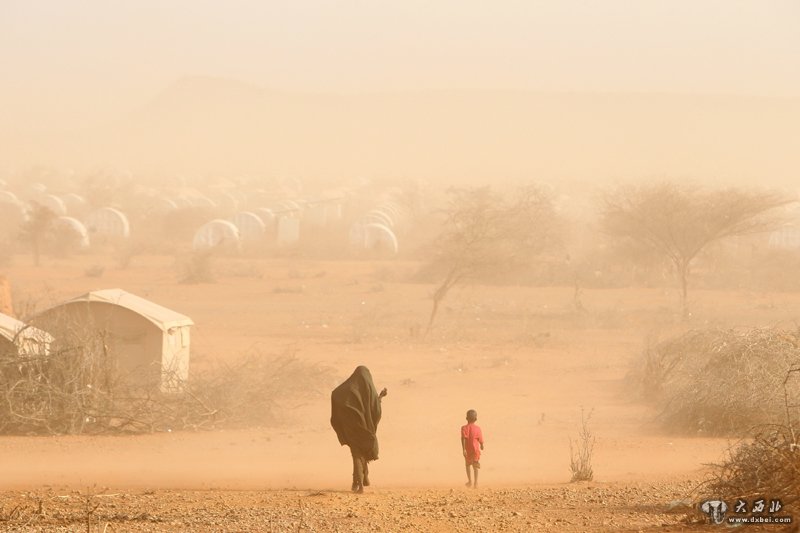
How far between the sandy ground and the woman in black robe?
401mm

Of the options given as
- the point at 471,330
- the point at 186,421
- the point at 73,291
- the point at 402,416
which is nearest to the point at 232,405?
the point at 186,421

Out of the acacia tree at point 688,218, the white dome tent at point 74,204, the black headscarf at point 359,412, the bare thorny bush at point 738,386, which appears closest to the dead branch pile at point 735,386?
the bare thorny bush at point 738,386

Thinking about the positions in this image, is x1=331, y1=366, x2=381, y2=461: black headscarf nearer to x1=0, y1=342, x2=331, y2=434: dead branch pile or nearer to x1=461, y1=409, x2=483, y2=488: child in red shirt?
x1=461, y1=409, x2=483, y2=488: child in red shirt

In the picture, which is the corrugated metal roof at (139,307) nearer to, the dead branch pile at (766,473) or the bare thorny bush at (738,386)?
the bare thorny bush at (738,386)

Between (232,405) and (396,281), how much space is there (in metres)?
19.0

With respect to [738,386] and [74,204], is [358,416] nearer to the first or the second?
[738,386]

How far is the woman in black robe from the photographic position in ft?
29.8

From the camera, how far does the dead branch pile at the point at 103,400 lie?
41.5ft

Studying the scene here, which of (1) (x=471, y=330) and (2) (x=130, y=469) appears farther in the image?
(1) (x=471, y=330)

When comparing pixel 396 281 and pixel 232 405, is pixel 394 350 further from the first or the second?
pixel 396 281

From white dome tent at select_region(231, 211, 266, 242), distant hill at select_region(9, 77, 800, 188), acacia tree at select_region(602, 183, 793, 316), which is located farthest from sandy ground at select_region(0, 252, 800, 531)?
distant hill at select_region(9, 77, 800, 188)

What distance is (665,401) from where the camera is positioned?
14.7 m

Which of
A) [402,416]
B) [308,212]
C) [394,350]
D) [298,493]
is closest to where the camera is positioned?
[298,493]

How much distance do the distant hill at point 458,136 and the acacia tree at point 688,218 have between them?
9184 centimetres
